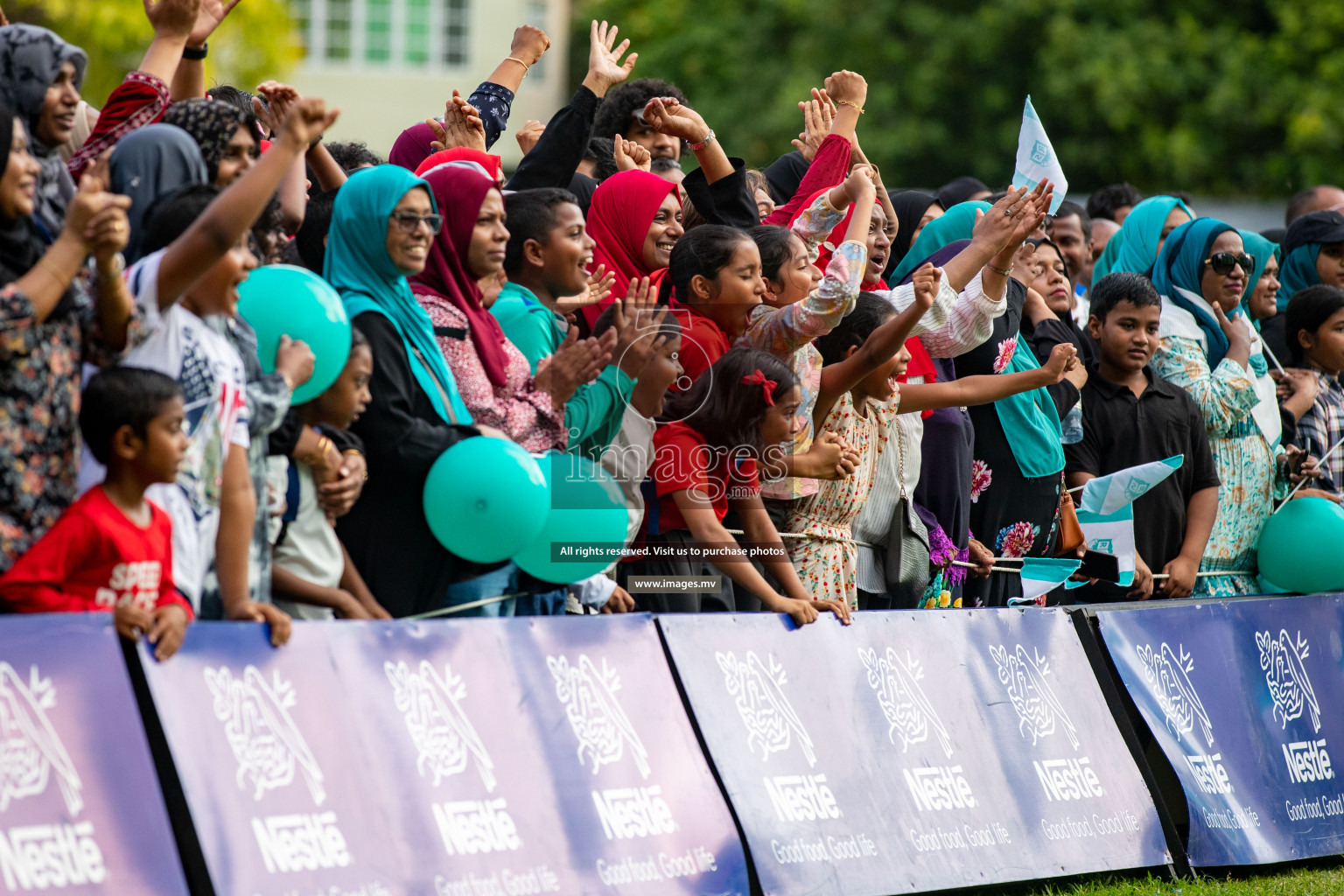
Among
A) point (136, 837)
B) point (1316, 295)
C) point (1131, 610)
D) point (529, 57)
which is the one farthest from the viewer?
point (1316, 295)

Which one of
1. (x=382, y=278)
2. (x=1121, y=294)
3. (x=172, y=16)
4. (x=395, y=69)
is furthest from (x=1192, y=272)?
(x=395, y=69)

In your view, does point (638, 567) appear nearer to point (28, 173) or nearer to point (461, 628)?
point (461, 628)

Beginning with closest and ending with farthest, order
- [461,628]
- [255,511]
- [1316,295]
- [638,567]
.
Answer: [255,511], [461,628], [638,567], [1316,295]

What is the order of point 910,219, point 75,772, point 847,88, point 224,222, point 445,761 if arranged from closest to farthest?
point 75,772 < point 224,222 < point 445,761 < point 847,88 < point 910,219

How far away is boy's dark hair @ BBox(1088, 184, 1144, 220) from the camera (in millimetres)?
11391

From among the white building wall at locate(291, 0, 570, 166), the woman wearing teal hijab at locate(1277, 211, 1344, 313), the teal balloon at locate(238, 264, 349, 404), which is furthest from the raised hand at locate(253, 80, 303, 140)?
the white building wall at locate(291, 0, 570, 166)

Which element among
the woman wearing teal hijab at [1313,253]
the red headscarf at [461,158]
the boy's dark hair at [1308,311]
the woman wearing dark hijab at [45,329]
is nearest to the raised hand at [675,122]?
the red headscarf at [461,158]

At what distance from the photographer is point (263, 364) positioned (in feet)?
14.6

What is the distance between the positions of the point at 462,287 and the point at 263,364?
0.87 m

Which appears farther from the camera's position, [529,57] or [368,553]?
[529,57]

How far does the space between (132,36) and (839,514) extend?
20165 mm

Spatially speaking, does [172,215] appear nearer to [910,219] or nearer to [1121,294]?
[1121,294]

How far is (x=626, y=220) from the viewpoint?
6062mm

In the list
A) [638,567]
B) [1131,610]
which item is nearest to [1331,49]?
[1131,610]
